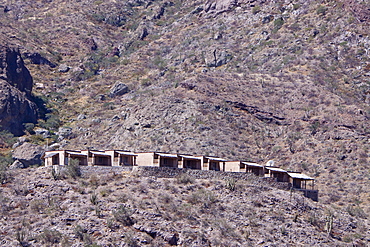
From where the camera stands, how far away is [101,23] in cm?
13362

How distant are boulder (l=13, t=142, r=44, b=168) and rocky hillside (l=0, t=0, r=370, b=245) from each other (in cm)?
728

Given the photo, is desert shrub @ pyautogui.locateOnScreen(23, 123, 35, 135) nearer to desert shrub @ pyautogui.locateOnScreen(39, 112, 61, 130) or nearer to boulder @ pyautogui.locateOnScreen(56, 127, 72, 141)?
desert shrub @ pyautogui.locateOnScreen(39, 112, 61, 130)

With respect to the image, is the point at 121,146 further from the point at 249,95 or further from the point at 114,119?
the point at 249,95

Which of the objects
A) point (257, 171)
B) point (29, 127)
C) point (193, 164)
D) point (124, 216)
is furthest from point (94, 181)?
point (29, 127)

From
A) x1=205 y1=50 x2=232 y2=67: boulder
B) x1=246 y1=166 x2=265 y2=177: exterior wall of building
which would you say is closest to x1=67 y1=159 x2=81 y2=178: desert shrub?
x1=246 y1=166 x2=265 y2=177: exterior wall of building

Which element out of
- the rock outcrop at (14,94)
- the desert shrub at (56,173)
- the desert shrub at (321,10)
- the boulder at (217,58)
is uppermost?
the desert shrub at (321,10)

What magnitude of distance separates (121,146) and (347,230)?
96.4ft

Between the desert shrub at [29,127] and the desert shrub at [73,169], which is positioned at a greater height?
the desert shrub at [29,127]

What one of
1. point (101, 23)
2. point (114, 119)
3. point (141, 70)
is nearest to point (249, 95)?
point (114, 119)

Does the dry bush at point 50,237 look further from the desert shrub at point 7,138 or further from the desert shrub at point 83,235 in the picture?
the desert shrub at point 7,138

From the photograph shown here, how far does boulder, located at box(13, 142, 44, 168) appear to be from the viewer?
67.2m

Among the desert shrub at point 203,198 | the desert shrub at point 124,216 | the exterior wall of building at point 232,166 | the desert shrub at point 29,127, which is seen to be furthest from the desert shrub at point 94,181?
the desert shrub at point 29,127

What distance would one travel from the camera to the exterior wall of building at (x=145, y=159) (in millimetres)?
53531

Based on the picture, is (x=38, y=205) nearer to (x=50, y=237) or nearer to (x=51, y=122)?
(x=50, y=237)
